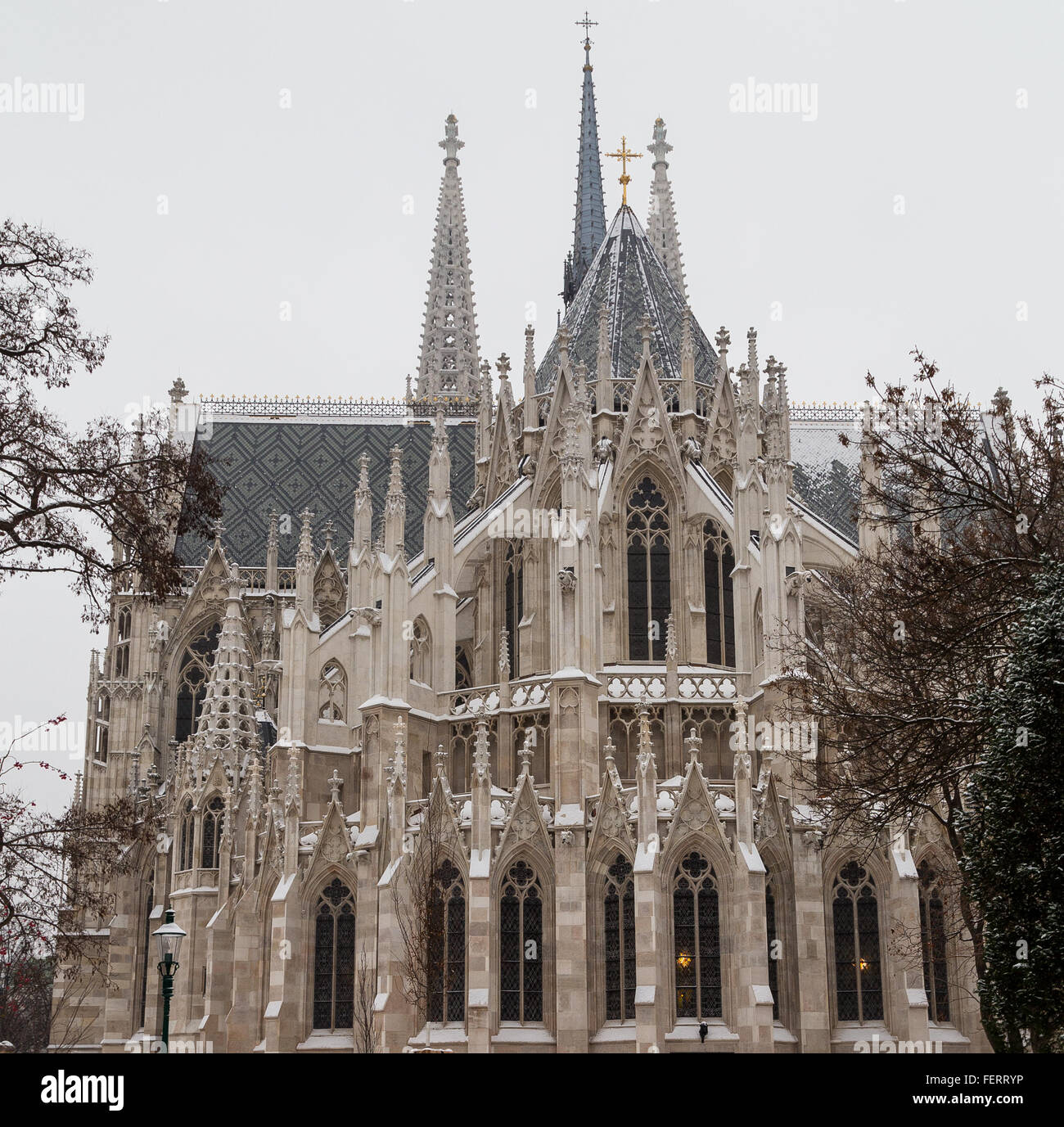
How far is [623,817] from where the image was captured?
1465 inches

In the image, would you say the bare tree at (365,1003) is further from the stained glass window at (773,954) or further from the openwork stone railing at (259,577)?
the openwork stone railing at (259,577)

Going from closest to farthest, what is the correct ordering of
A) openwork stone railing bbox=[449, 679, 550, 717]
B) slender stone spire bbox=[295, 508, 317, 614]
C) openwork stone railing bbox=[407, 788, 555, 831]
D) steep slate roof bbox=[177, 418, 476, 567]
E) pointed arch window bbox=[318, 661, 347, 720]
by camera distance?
1. openwork stone railing bbox=[407, 788, 555, 831]
2. openwork stone railing bbox=[449, 679, 550, 717]
3. pointed arch window bbox=[318, 661, 347, 720]
4. slender stone spire bbox=[295, 508, 317, 614]
5. steep slate roof bbox=[177, 418, 476, 567]

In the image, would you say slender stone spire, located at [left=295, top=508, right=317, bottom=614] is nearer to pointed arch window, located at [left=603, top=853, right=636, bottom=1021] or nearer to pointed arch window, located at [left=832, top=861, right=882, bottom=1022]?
pointed arch window, located at [left=603, top=853, right=636, bottom=1021]

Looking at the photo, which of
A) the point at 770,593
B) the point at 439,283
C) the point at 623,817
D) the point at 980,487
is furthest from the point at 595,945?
the point at 439,283

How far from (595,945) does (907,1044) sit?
7.16m

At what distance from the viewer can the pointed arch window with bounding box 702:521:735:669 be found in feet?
144

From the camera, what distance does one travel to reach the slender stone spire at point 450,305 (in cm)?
7894

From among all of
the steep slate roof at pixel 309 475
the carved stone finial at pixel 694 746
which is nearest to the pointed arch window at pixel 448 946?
the carved stone finial at pixel 694 746

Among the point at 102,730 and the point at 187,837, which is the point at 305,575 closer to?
the point at 187,837

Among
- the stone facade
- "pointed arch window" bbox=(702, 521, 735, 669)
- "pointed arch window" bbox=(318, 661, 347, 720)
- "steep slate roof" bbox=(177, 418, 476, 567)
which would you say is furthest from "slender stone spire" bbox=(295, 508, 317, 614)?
"steep slate roof" bbox=(177, 418, 476, 567)

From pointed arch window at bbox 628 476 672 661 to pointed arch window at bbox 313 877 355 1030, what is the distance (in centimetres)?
1003

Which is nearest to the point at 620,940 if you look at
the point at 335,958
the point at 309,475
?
the point at 335,958

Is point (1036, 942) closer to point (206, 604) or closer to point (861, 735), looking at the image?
point (861, 735)

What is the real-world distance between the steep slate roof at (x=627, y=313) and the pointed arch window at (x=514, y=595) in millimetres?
5438
